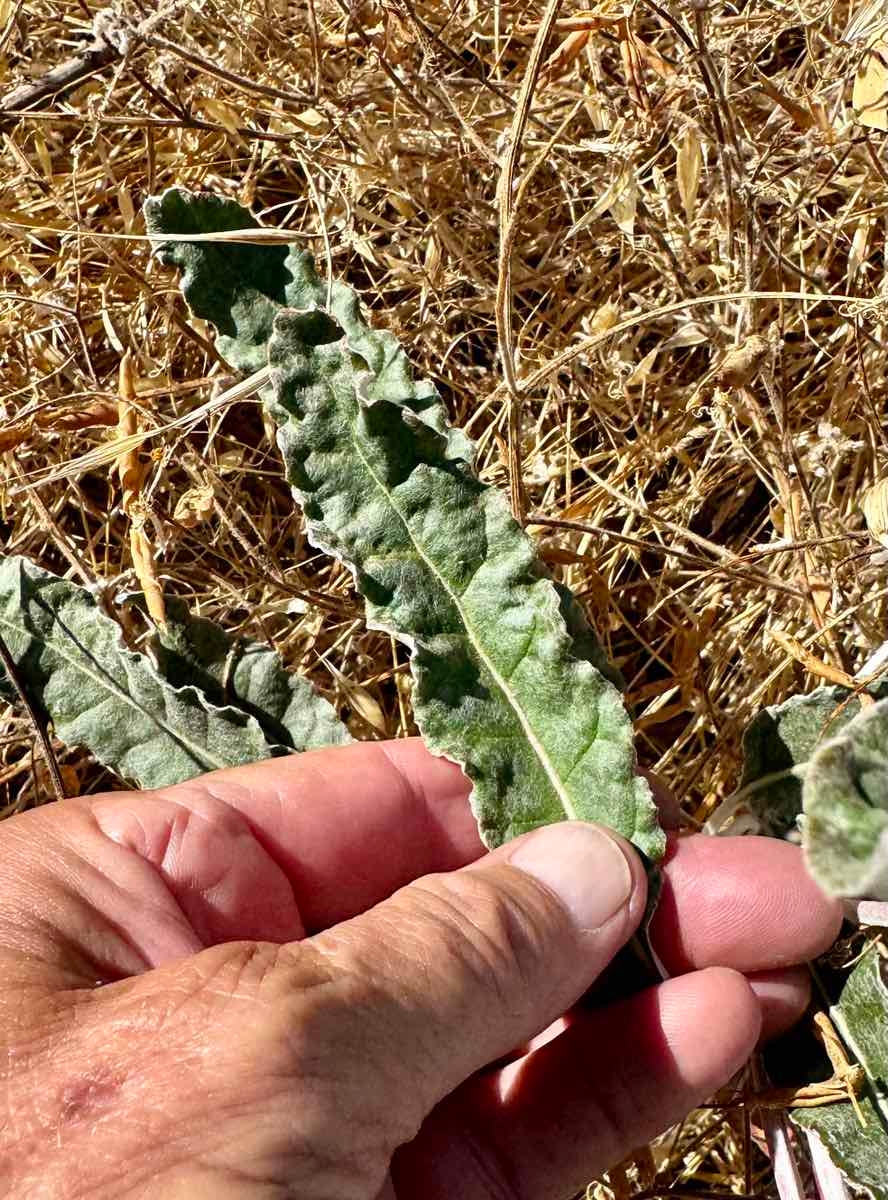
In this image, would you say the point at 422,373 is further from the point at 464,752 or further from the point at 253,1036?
the point at 253,1036

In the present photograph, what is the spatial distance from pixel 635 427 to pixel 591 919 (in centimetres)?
71

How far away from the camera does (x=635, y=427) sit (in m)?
1.65

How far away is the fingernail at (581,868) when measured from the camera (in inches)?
45.6

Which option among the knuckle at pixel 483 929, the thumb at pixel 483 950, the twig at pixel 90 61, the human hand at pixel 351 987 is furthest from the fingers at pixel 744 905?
→ the twig at pixel 90 61

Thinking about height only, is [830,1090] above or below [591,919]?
below

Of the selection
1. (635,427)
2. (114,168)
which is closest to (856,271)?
(635,427)

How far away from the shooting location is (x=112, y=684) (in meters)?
1.41

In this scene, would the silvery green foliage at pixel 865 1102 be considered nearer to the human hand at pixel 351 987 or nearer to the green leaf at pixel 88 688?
the human hand at pixel 351 987

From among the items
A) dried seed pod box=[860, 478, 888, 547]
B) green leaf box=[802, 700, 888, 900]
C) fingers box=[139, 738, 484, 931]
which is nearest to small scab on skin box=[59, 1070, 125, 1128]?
fingers box=[139, 738, 484, 931]

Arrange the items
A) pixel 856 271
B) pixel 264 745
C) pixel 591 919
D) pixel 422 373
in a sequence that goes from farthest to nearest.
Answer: pixel 422 373 → pixel 856 271 → pixel 264 745 → pixel 591 919

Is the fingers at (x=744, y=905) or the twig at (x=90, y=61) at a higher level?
the twig at (x=90, y=61)

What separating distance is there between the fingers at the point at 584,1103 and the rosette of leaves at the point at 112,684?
0.45m

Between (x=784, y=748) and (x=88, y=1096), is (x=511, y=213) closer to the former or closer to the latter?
(x=784, y=748)

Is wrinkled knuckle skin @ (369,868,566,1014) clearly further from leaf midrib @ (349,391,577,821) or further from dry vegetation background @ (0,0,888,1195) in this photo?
dry vegetation background @ (0,0,888,1195)
